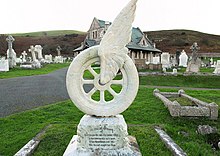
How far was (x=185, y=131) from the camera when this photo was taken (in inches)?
283

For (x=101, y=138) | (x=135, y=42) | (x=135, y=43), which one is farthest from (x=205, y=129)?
(x=135, y=42)

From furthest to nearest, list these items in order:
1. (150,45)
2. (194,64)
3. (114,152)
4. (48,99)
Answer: (150,45), (194,64), (48,99), (114,152)

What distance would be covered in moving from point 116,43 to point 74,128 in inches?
133

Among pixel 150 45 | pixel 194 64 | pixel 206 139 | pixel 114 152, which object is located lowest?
pixel 206 139

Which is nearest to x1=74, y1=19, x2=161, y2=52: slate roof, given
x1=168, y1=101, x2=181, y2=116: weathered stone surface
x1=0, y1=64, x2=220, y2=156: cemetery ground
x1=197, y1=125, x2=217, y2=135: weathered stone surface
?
x1=0, y1=64, x2=220, y2=156: cemetery ground

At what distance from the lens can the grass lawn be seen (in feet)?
19.0

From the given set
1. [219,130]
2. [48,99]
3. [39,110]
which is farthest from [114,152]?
[48,99]

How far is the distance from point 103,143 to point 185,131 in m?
3.52

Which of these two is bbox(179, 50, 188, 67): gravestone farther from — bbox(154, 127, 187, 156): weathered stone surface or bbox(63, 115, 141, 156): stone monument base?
bbox(63, 115, 141, 156): stone monument base

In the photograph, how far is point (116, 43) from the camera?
471 cm

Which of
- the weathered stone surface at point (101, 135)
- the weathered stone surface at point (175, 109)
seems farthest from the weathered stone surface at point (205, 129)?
the weathered stone surface at point (101, 135)

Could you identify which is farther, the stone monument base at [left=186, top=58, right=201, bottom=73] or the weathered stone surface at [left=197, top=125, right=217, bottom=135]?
the stone monument base at [left=186, top=58, right=201, bottom=73]

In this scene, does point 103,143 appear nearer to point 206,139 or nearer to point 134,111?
point 206,139

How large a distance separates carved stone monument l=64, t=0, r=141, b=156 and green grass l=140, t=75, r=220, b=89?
1349cm
